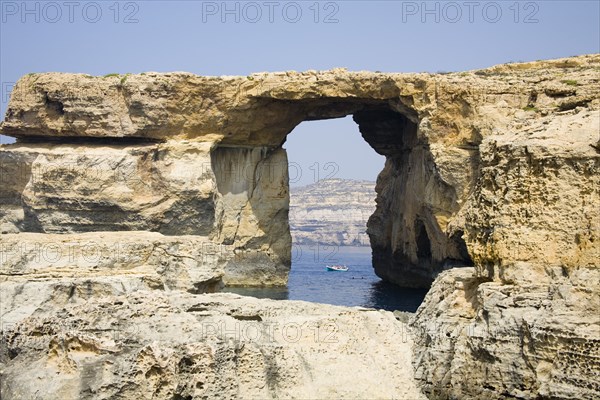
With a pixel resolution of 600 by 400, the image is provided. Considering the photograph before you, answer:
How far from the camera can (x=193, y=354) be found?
15.0 m

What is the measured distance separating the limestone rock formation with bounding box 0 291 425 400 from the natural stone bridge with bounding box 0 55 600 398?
1750 millimetres

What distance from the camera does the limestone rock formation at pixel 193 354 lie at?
14727 mm

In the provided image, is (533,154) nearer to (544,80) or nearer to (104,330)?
(104,330)

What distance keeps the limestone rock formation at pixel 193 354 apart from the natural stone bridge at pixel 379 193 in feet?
5.74

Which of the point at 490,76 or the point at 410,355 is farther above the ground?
the point at 490,76

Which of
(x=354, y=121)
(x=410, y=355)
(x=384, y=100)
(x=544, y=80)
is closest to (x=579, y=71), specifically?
(x=544, y=80)

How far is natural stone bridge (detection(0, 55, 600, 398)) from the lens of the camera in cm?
1736

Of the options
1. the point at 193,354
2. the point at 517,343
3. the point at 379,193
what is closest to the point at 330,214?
the point at 379,193

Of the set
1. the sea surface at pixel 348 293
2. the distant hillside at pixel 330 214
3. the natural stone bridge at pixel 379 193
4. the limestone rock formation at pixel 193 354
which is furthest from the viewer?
the distant hillside at pixel 330 214

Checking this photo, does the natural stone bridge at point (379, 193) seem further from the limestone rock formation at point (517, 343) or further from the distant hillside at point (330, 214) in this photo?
the distant hillside at point (330, 214)

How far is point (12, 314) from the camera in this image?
17.4 metres

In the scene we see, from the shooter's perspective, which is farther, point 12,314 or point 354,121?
point 354,121

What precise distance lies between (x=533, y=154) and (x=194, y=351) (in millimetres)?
7359

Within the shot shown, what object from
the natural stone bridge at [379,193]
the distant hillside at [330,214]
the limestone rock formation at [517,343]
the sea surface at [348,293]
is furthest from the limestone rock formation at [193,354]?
the distant hillside at [330,214]
